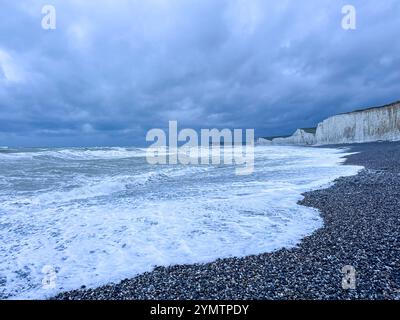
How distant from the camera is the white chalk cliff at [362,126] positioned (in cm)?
4884

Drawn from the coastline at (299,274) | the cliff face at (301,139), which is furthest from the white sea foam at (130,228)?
the cliff face at (301,139)

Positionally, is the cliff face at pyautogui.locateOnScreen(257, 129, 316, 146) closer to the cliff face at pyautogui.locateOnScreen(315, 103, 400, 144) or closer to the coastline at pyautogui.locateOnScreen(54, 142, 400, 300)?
the cliff face at pyautogui.locateOnScreen(315, 103, 400, 144)

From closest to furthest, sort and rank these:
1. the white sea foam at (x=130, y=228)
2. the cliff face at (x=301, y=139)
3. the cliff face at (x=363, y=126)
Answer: the white sea foam at (x=130, y=228) → the cliff face at (x=363, y=126) → the cliff face at (x=301, y=139)

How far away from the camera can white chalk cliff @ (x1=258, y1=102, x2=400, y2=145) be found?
160 feet

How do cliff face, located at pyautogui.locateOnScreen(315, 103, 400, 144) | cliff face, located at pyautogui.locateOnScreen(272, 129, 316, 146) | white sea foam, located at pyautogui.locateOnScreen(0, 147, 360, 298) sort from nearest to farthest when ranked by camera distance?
white sea foam, located at pyautogui.locateOnScreen(0, 147, 360, 298) < cliff face, located at pyautogui.locateOnScreen(315, 103, 400, 144) < cliff face, located at pyautogui.locateOnScreen(272, 129, 316, 146)

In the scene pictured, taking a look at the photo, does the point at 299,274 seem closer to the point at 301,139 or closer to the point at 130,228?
the point at 130,228

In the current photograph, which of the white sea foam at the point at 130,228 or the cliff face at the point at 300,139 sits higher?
the cliff face at the point at 300,139

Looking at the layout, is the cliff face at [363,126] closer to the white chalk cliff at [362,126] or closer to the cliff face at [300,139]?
the white chalk cliff at [362,126]

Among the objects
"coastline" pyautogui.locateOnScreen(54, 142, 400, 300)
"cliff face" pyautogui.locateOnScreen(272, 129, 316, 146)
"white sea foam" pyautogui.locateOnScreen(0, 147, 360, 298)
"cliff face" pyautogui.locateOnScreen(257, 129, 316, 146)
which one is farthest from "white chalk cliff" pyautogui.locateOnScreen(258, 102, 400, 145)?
"coastline" pyautogui.locateOnScreen(54, 142, 400, 300)

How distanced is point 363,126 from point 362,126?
14.9 inches

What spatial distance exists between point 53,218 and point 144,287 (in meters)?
5.44
